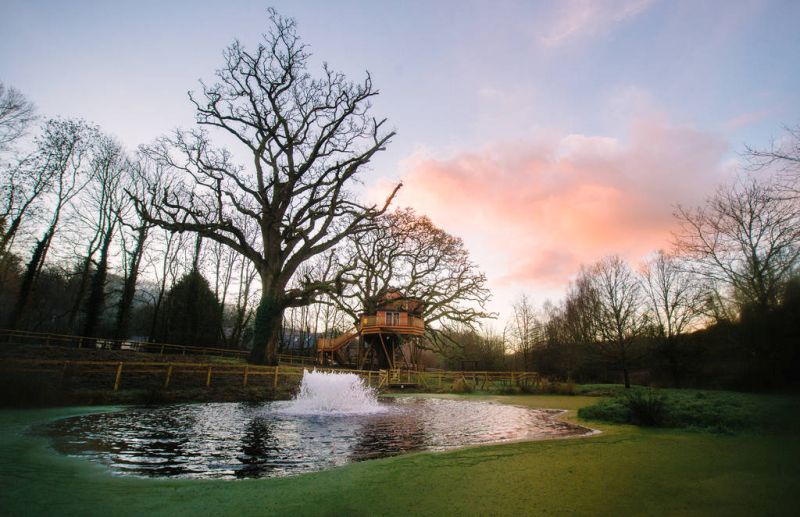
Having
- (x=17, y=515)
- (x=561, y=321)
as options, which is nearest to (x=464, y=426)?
(x=17, y=515)

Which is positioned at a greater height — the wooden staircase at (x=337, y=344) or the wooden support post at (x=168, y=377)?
Answer: the wooden staircase at (x=337, y=344)

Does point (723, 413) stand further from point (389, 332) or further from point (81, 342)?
point (81, 342)

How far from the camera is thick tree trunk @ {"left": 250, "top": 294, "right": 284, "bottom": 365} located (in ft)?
61.3

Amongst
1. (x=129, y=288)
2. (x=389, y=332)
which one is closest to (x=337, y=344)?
(x=389, y=332)

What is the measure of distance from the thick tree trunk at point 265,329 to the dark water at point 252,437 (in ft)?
26.2

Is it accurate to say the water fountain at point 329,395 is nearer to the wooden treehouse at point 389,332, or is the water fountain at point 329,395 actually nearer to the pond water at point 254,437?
the pond water at point 254,437

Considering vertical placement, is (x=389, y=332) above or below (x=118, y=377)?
above

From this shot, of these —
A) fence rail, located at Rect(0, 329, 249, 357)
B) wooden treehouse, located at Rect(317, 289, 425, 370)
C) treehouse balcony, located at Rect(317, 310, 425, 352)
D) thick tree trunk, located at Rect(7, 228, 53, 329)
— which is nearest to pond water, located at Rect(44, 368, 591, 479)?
fence rail, located at Rect(0, 329, 249, 357)

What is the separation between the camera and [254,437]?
688 cm

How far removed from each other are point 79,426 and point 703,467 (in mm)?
10297

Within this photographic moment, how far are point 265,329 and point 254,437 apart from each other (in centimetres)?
1274

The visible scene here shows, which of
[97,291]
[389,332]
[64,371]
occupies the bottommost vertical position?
[64,371]

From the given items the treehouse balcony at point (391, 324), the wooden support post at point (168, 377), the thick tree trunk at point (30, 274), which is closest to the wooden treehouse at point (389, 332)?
the treehouse balcony at point (391, 324)

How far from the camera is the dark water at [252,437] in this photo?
475 cm
